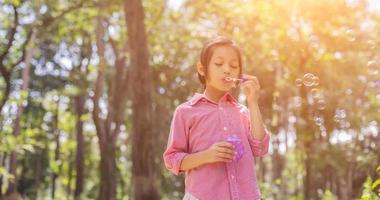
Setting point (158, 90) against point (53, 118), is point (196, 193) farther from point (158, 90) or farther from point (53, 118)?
point (53, 118)

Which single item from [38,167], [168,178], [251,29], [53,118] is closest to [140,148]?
[251,29]

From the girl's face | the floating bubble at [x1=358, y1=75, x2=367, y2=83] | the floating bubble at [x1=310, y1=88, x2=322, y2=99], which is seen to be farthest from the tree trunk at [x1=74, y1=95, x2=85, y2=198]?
the girl's face

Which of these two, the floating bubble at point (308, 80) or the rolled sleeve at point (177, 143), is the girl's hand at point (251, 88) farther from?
the floating bubble at point (308, 80)

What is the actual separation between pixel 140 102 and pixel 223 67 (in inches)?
298

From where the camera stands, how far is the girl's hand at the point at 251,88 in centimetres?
323

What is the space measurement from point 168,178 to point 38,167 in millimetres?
14239

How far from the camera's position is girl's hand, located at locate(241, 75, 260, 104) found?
323cm

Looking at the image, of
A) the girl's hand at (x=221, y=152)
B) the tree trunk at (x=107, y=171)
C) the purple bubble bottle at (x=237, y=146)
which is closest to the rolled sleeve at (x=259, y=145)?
the purple bubble bottle at (x=237, y=146)

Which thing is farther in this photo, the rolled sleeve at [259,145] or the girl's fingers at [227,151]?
the rolled sleeve at [259,145]

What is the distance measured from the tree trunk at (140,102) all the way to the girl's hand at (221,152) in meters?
7.35

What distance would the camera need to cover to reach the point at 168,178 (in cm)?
4197

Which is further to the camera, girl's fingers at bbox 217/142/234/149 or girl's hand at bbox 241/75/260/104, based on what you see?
girl's hand at bbox 241/75/260/104

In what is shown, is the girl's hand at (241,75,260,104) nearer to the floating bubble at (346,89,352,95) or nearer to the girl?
the girl

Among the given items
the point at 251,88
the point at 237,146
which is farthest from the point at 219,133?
the point at 251,88
